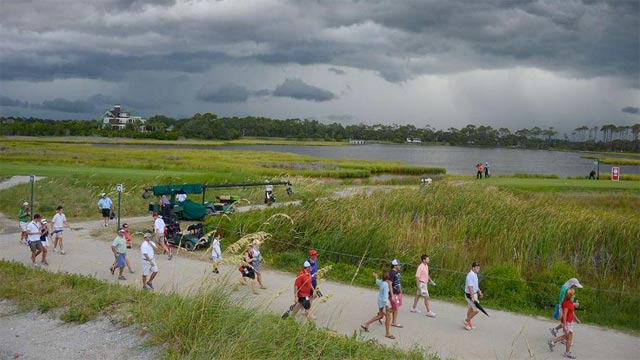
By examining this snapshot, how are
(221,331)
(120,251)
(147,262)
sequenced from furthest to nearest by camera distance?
(120,251) → (147,262) → (221,331)

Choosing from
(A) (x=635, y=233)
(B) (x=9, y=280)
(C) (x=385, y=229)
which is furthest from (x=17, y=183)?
(A) (x=635, y=233)

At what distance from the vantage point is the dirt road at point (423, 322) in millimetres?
10883

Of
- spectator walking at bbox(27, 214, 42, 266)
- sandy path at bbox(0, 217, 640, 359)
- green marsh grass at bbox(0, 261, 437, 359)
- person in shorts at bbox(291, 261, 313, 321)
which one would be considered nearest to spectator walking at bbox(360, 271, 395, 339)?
sandy path at bbox(0, 217, 640, 359)

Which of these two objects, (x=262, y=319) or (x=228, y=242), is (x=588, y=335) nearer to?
(x=262, y=319)

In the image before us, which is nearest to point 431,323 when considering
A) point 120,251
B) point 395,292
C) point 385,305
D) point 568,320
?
point 395,292

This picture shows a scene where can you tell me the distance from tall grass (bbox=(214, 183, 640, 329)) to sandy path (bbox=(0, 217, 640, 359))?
1.22m

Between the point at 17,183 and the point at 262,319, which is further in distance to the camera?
the point at 17,183

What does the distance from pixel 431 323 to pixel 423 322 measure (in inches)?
7.2

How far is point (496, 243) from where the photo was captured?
17.9 metres

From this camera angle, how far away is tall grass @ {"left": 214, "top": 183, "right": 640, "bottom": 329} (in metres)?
14.8

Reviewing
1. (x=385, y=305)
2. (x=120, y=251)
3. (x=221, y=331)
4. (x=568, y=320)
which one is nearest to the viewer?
(x=221, y=331)

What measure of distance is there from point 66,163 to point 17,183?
17.0 m

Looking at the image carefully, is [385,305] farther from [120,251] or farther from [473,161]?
[473,161]

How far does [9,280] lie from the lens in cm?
1373
